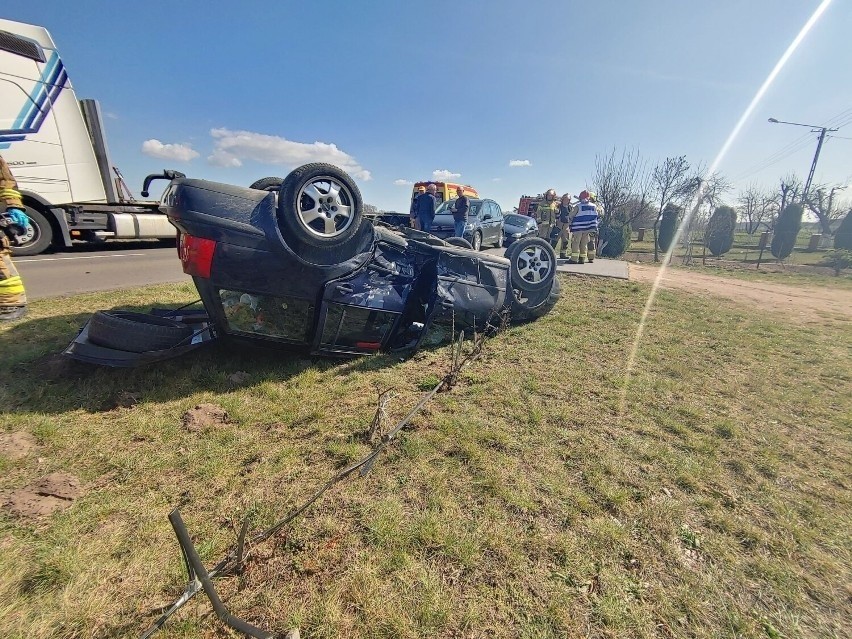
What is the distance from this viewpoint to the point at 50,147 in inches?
295

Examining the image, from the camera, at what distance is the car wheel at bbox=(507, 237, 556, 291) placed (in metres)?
5.09

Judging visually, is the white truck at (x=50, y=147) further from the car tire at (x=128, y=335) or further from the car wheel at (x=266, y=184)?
the car tire at (x=128, y=335)

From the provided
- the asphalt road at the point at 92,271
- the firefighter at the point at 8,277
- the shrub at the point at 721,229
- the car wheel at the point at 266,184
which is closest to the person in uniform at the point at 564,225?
the car wheel at the point at 266,184

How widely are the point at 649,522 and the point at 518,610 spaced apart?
3.12ft

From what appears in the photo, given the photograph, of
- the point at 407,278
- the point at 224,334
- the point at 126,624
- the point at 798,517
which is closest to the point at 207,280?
the point at 224,334

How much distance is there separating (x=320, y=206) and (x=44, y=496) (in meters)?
2.29

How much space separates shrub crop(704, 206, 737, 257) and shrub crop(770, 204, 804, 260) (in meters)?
3.18

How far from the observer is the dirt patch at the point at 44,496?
5.69ft

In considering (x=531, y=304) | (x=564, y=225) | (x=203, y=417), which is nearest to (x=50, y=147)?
(x=203, y=417)

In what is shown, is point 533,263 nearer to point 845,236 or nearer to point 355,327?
point 355,327

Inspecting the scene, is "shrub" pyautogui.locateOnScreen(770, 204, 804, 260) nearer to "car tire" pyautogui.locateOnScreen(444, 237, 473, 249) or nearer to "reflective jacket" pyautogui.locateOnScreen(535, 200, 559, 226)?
"reflective jacket" pyautogui.locateOnScreen(535, 200, 559, 226)

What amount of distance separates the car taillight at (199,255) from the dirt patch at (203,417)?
3.11ft

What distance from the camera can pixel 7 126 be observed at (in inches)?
269

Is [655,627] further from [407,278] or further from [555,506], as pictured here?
[407,278]
